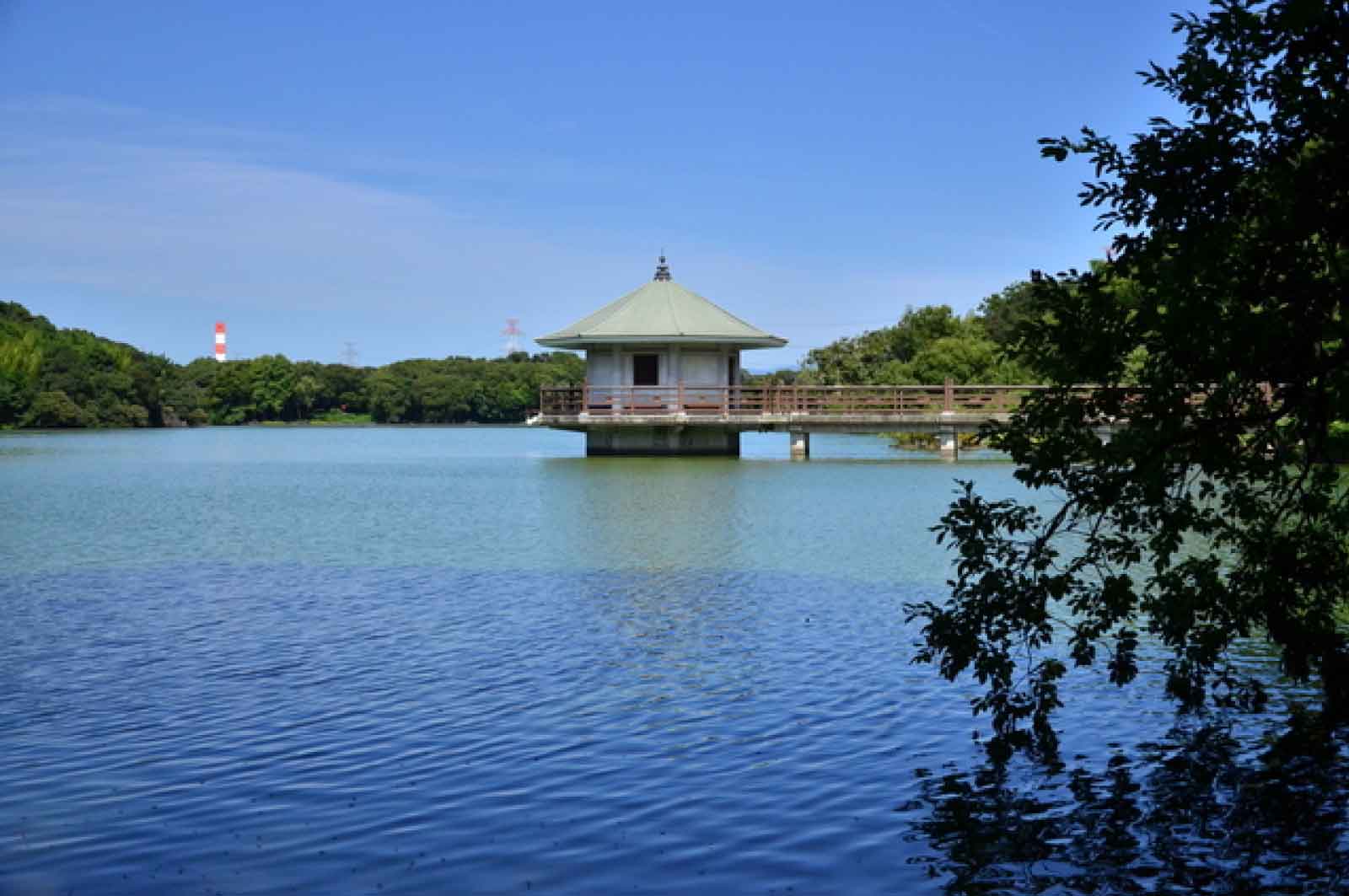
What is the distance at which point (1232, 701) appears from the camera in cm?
1012

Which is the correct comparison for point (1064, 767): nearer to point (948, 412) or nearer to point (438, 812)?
point (438, 812)

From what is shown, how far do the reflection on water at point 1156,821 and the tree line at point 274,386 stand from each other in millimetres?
107202

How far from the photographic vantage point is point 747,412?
156 feet

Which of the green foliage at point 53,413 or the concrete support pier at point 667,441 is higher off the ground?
the green foliage at point 53,413

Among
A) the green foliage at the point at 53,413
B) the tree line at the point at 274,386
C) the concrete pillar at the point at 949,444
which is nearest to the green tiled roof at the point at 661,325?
the concrete pillar at the point at 949,444

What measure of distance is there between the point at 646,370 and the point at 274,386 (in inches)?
3760

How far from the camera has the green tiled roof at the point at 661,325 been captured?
4650cm

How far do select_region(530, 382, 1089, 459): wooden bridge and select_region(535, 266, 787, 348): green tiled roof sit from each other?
1568 millimetres

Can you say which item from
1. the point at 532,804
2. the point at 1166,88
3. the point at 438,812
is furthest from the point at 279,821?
the point at 1166,88

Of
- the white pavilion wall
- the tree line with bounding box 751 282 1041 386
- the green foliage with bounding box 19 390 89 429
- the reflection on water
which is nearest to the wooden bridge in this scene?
the white pavilion wall

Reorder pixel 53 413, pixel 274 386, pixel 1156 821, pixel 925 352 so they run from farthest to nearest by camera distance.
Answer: pixel 274 386 < pixel 53 413 < pixel 925 352 < pixel 1156 821

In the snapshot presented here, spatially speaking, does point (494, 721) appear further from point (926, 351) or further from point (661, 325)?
point (926, 351)

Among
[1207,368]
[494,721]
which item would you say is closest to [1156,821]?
[1207,368]

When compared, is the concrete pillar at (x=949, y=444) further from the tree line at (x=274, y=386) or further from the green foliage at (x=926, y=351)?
A: the tree line at (x=274, y=386)
